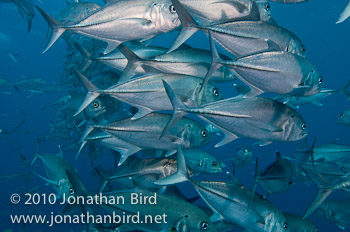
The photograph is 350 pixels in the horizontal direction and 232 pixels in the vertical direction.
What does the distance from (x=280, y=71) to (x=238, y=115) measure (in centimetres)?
60

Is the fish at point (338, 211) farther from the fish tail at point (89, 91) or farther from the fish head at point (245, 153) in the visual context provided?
the fish tail at point (89, 91)

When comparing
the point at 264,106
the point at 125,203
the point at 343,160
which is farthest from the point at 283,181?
the point at 343,160

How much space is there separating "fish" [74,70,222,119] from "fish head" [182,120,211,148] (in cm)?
31

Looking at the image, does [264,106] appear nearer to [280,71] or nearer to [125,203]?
[280,71]

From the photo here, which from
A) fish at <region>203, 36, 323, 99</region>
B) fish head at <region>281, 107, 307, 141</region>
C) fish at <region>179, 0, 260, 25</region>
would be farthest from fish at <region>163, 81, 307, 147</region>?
fish at <region>179, 0, 260, 25</region>

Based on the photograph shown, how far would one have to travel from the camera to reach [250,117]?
2617mm

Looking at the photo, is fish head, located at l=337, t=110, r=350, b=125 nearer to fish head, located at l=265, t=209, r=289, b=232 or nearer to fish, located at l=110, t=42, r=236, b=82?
fish head, located at l=265, t=209, r=289, b=232

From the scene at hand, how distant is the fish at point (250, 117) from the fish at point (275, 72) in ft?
0.65

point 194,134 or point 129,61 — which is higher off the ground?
point 129,61

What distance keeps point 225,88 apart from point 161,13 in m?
62.5

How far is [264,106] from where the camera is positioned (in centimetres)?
267

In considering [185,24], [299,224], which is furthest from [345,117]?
[185,24]

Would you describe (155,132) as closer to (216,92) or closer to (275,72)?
(216,92)

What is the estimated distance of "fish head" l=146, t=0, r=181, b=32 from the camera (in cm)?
275
